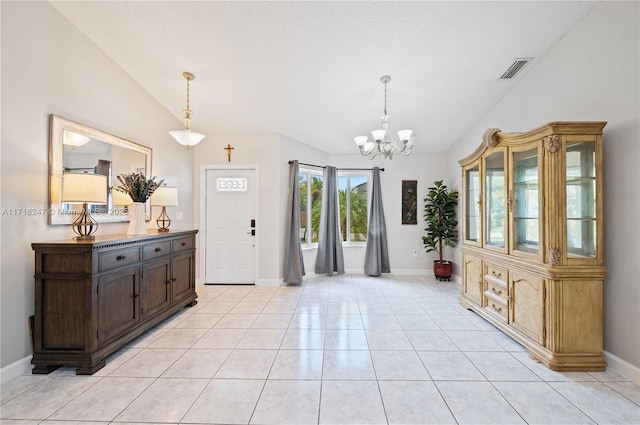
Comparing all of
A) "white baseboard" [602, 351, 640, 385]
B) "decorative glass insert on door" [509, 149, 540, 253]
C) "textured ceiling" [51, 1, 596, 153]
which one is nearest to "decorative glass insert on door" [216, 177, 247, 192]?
"textured ceiling" [51, 1, 596, 153]

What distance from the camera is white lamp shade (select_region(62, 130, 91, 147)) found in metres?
2.50

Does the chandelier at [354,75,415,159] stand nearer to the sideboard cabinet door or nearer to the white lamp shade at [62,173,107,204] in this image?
the white lamp shade at [62,173,107,204]

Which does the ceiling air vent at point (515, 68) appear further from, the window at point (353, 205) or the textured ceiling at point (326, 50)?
the window at point (353, 205)

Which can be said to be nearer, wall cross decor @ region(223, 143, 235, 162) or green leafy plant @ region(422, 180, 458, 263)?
wall cross decor @ region(223, 143, 235, 162)

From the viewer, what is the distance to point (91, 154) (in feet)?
9.07

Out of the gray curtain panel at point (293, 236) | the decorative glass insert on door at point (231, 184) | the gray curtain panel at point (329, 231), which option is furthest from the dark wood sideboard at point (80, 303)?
the gray curtain panel at point (329, 231)

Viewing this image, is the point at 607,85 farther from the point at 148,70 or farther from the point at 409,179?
the point at 148,70

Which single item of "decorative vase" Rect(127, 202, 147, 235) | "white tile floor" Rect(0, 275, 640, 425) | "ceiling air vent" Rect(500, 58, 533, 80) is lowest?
"white tile floor" Rect(0, 275, 640, 425)

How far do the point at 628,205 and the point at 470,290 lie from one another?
5.88 feet

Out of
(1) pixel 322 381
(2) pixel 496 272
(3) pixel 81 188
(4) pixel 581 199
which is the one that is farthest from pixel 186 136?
(4) pixel 581 199

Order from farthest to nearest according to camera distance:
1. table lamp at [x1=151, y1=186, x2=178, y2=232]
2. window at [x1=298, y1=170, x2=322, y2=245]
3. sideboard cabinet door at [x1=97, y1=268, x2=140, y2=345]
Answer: window at [x1=298, y1=170, x2=322, y2=245] → table lamp at [x1=151, y1=186, x2=178, y2=232] → sideboard cabinet door at [x1=97, y1=268, x2=140, y2=345]

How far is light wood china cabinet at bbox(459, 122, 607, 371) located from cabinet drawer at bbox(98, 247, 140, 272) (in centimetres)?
360

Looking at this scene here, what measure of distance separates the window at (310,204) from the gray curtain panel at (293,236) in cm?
41

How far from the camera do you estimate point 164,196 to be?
11.4 feet
